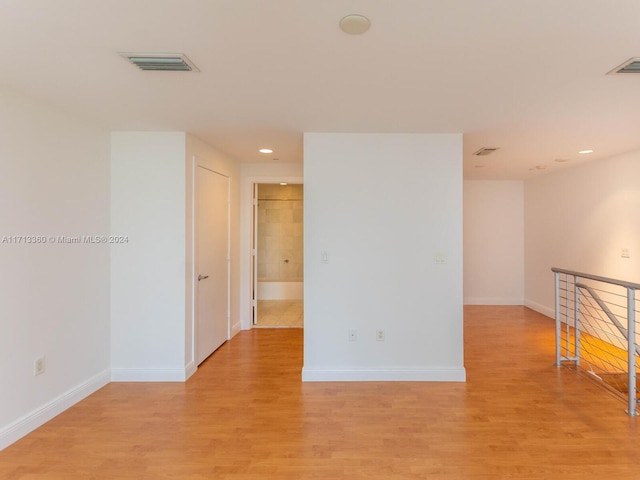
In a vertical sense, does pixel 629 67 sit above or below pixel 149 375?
above

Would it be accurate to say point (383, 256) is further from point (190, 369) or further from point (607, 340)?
point (607, 340)

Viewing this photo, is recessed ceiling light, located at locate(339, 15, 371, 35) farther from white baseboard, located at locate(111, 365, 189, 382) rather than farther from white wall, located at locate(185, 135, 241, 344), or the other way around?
white baseboard, located at locate(111, 365, 189, 382)

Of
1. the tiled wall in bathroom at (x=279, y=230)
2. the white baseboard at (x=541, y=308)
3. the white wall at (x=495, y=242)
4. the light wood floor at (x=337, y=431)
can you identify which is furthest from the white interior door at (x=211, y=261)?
the white baseboard at (x=541, y=308)

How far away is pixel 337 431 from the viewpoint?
2422 mm

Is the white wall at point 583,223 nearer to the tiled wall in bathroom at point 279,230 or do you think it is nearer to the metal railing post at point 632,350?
the metal railing post at point 632,350

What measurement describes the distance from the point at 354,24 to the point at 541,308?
6.01 metres

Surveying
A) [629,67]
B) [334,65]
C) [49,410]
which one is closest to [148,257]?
[49,410]

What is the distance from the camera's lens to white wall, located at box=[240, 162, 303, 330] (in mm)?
4891

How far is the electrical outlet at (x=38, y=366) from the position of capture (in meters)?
2.49

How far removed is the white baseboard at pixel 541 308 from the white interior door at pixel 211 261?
511 centimetres

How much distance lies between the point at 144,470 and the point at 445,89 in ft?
9.96

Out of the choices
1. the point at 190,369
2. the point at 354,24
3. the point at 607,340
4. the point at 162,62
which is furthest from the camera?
the point at 607,340

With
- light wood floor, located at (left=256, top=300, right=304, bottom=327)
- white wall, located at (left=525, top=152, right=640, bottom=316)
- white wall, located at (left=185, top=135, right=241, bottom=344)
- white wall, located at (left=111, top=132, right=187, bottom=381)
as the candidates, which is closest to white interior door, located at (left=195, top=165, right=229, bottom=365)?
white wall, located at (left=185, top=135, right=241, bottom=344)

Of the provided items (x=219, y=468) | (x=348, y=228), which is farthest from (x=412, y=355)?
(x=219, y=468)
